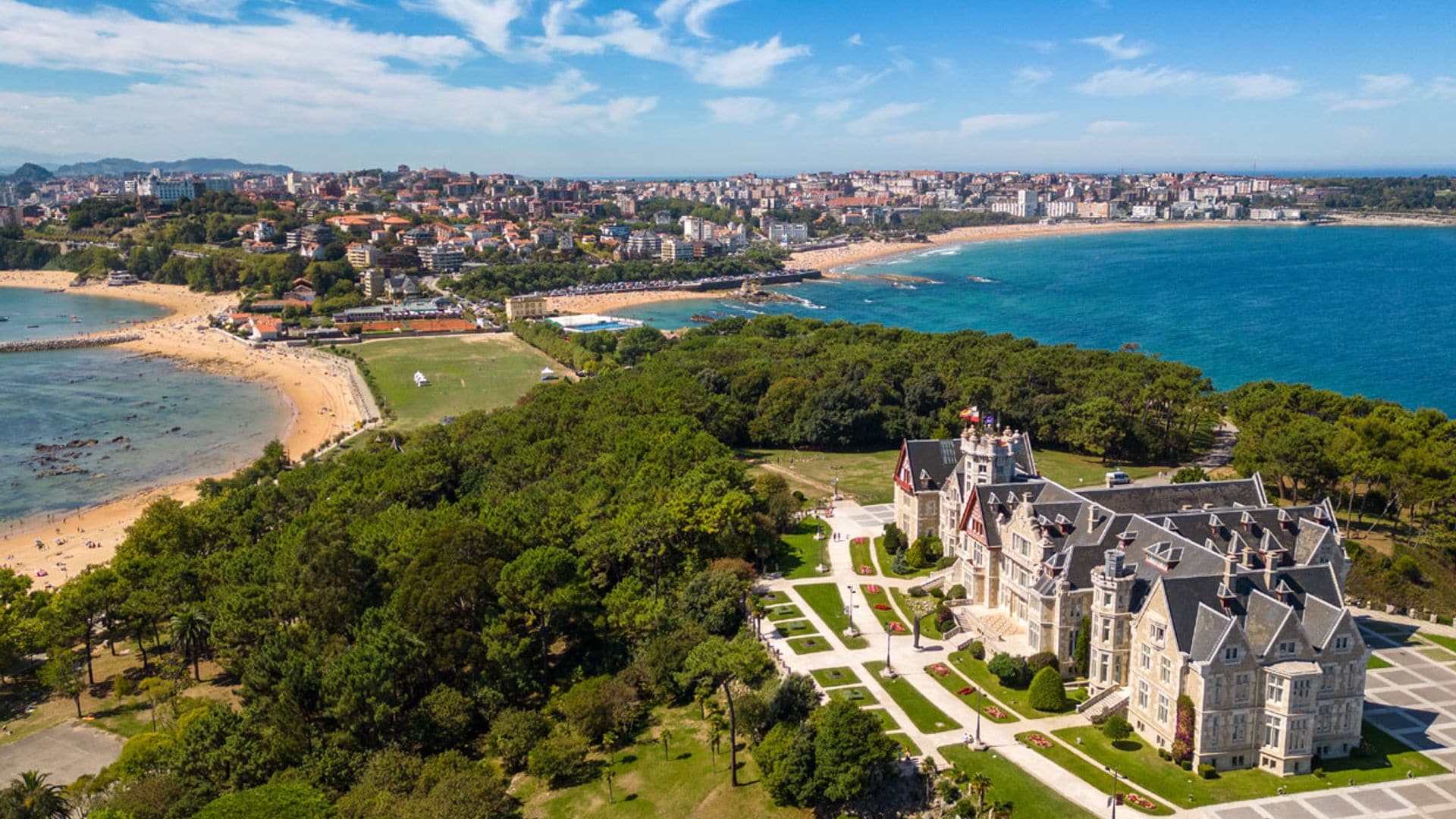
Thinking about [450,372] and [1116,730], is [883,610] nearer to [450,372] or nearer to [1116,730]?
[1116,730]

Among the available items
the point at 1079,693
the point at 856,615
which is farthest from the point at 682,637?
the point at 1079,693

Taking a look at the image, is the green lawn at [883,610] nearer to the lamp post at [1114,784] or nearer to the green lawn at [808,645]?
the green lawn at [808,645]

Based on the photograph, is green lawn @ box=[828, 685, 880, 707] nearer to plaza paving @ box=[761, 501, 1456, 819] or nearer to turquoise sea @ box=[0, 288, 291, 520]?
plaza paving @ box=[761, 501, 1456, 819]

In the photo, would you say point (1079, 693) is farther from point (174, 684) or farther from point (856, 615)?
point (174, 684)

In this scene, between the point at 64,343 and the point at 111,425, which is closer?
the point at 111,425

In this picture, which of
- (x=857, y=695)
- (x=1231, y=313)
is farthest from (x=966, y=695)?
(x=1231, y=313)
